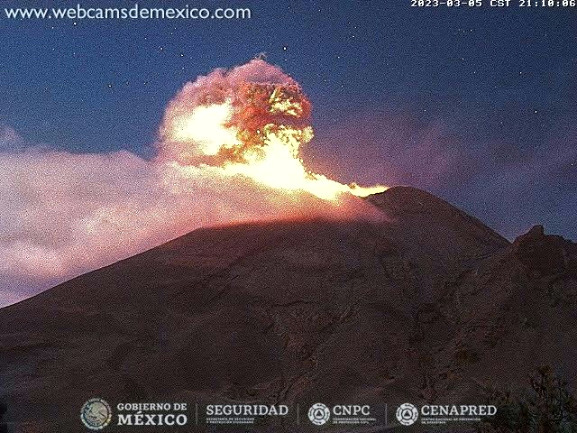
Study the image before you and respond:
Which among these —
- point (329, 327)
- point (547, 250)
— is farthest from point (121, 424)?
point (547, 250)

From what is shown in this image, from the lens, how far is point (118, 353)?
17297 millimetres

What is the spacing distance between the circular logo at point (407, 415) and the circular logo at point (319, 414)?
91cm

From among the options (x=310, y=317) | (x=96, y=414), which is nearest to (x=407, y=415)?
(x=96, y=414)

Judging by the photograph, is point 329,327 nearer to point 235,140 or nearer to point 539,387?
point 235,140

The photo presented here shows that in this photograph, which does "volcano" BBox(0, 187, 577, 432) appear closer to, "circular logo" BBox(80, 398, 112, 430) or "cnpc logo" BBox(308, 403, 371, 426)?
"cnpc logo" BBox(308, 403, 371, 426)

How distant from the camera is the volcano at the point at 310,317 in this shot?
55.1ft

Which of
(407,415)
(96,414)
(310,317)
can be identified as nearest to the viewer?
(96,414)

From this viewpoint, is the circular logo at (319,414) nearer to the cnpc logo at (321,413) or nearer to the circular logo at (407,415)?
the cnpc logo at (321,413)

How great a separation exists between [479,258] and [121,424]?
15.9m

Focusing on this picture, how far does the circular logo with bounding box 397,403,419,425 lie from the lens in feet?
32.8

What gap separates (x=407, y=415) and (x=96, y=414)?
3790 mm

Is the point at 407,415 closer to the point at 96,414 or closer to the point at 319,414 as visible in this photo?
the point at 319,414

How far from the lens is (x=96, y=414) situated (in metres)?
9.55

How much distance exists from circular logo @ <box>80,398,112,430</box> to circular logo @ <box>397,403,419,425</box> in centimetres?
355
